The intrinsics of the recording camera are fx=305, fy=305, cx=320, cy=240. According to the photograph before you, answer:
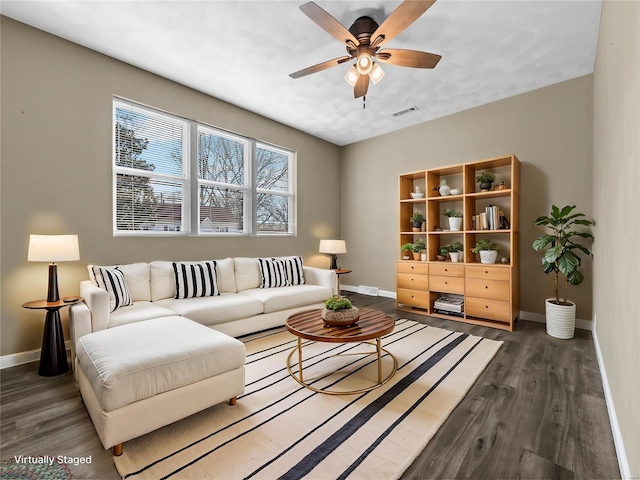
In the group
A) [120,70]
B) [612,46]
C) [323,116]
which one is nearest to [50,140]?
[120,70]

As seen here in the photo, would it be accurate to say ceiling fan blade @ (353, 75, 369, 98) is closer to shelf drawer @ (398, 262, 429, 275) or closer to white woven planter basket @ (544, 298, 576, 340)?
shelf drawer @ (398, 262, 429, 275)

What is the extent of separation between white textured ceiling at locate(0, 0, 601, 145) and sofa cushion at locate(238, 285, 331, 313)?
251cm

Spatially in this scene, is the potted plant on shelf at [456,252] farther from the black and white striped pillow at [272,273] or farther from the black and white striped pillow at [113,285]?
the black and white striped pillow at [113,285]

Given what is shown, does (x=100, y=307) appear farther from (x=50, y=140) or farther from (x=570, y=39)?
(x=570, y=39)

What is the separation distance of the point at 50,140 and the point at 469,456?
404 centimetres

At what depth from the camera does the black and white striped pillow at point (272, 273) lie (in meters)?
4.00

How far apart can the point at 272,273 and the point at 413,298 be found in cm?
205

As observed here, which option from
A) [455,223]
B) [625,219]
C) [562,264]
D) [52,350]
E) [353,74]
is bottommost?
[52,350]

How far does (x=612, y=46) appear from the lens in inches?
77.7

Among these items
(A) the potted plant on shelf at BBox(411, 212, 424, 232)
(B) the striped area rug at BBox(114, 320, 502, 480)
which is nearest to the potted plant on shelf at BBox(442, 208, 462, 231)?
(A) the potted plant on shelf at BBox(411, 212, 424, 232)

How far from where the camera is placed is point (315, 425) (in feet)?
5.83

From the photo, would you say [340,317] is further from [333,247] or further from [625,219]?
[333,247]

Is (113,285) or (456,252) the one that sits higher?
(456,252)

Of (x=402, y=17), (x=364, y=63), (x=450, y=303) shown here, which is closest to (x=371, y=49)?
(x=364, y=63)
